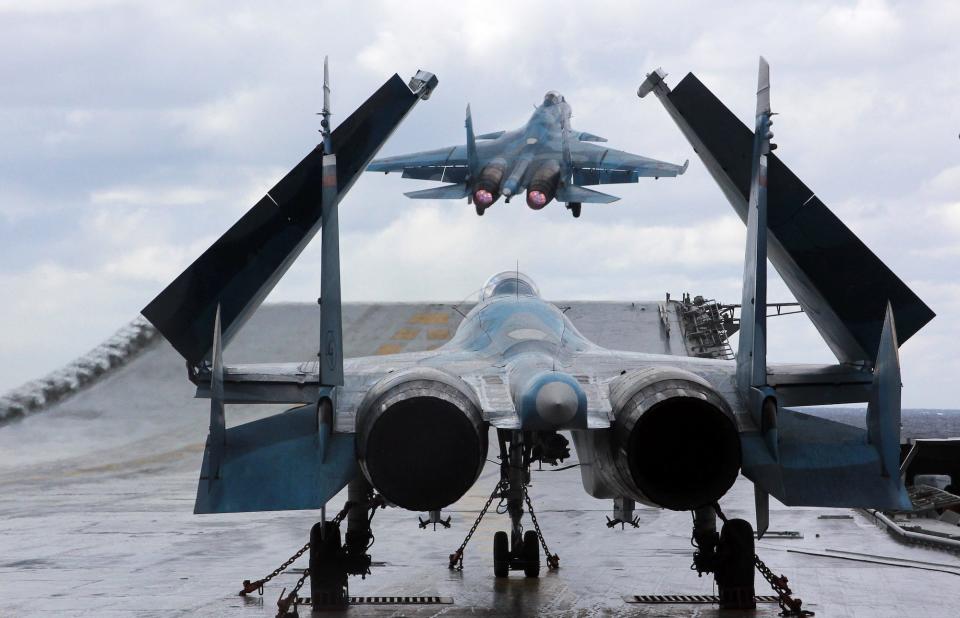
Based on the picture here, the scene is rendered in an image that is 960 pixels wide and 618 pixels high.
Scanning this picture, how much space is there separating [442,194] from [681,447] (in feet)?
98.2

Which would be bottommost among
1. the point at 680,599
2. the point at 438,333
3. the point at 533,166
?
the point at 680,599

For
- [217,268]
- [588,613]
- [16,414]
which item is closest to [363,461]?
[217,268]

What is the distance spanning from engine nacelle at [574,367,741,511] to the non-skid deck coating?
2483 mm

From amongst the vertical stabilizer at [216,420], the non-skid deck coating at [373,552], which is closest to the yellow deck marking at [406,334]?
the non-skid deck coating at [373,552]

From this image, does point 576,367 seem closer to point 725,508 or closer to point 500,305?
point 500,305

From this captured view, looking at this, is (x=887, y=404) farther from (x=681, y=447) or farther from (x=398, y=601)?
(x=398, y=601)

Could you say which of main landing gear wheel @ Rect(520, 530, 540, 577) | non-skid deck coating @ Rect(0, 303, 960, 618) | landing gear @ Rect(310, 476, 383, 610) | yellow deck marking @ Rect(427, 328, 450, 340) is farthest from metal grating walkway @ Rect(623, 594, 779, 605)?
yellow deck marking @ Rect(427, 328, 450, 340)

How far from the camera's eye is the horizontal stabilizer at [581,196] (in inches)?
1446

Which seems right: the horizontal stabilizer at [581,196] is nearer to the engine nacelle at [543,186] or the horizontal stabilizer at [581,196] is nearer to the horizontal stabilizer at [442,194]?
the engine nacelle at [543,186]

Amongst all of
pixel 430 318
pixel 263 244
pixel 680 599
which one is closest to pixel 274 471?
pixel 263 244

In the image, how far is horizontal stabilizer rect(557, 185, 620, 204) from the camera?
3672 cm

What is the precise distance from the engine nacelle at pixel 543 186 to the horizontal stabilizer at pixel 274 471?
27612mm

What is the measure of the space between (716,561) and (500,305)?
10.9ft

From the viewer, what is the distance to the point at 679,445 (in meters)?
7.83
